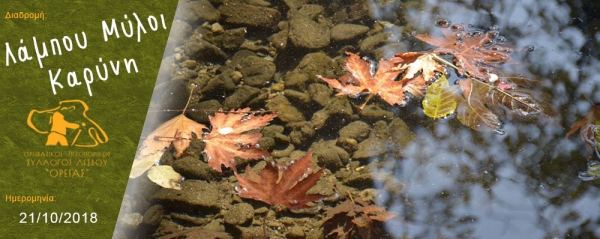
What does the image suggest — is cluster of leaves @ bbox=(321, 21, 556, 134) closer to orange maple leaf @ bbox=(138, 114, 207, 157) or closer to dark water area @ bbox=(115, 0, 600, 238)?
dark water area @ bbox=(115, 0, 600, 238)

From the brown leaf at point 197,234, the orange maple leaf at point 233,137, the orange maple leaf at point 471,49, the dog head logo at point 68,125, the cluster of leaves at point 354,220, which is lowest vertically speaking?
the cluster of leaves at point 354,220

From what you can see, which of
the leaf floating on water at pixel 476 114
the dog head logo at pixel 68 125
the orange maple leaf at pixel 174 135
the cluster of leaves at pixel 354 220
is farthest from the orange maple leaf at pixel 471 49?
the dog head logo at pixel 68 125

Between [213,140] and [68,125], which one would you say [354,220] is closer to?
[213,140]

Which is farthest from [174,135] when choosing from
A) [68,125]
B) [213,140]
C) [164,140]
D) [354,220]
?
[354,220]

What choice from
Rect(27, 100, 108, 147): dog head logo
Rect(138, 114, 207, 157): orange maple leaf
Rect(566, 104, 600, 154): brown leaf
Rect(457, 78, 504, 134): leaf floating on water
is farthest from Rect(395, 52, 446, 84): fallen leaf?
Rect(27, 100, 108, 147): dog head logo

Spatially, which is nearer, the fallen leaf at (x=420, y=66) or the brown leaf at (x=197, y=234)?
the brown leaf at (x=197, y=234)

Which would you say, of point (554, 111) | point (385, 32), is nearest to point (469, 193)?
point (554, 111)

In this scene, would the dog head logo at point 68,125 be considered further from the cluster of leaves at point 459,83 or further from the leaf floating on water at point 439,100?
the leaf floating on water at point 439,100
